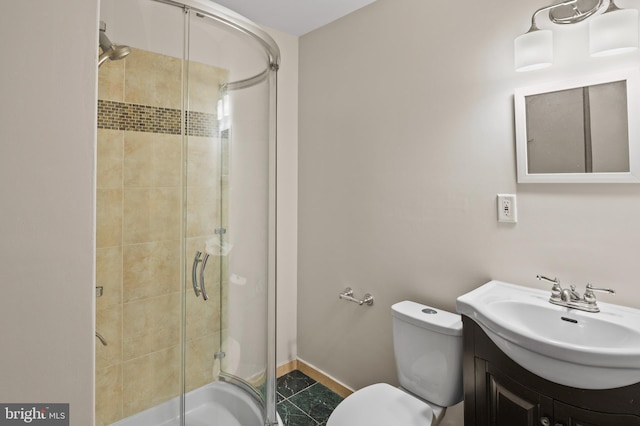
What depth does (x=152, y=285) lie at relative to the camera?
1.55 meters

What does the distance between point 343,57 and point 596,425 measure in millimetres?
2115

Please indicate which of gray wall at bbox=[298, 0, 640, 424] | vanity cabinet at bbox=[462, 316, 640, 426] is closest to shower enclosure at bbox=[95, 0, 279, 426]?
gray wall at bbox=[298, 0, 640, 424]

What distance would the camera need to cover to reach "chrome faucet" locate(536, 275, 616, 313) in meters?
1.21

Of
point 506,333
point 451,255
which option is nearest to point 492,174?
point 451,255

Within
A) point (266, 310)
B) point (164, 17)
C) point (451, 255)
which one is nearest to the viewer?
point (164, 17)

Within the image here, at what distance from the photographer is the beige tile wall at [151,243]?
1.38 meters

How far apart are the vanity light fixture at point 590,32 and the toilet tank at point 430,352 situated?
1123mm

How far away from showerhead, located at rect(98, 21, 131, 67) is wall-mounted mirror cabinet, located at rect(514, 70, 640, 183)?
63.0 inches

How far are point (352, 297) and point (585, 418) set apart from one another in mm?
1299

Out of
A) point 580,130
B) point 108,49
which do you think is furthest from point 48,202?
point 580,130

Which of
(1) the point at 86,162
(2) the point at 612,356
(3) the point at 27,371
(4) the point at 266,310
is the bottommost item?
(4) the point at 266,310

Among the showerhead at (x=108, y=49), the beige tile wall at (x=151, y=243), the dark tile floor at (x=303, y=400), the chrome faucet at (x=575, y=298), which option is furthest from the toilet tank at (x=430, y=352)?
the showerhead at (x=108, y=49)

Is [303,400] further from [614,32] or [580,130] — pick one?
[614,32]

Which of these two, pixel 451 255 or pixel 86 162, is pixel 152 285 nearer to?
pixel 86 162
